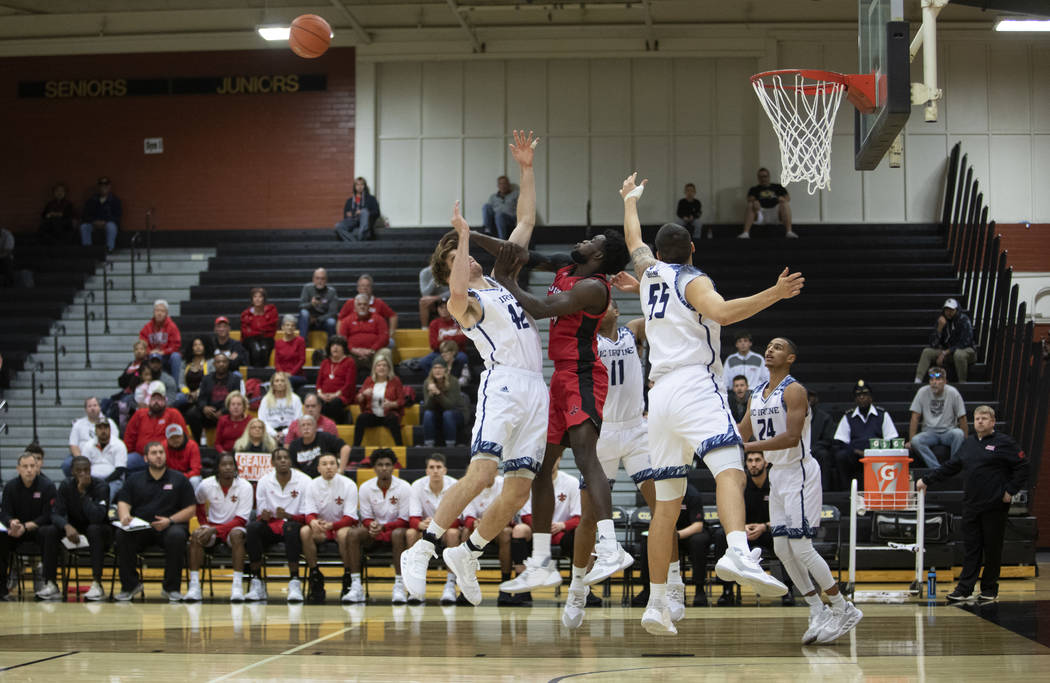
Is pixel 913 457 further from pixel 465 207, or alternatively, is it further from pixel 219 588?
pixel 465 207

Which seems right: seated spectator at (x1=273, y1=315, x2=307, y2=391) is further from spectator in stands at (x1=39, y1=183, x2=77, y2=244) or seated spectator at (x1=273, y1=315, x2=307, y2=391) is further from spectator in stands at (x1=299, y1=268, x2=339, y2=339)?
spectator in stands at (x1=39, y1=183, x2=77, y2=244)

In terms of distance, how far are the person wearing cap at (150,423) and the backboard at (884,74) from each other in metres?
8.75

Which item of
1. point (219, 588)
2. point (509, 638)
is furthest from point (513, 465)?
point (219, 588)

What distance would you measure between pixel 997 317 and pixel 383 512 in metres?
9.24

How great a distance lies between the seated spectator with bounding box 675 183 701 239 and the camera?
20109 mm

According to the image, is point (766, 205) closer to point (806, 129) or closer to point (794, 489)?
point (806, 129)

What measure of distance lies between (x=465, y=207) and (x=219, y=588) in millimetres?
10019

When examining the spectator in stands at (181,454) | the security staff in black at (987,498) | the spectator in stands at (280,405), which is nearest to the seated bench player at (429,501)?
the spectator in stands at (181,454)

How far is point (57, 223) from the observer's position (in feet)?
70.0

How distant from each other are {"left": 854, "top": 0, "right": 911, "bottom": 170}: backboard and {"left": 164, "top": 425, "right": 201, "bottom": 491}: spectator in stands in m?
8.00

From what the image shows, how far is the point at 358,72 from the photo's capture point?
71.8 ft

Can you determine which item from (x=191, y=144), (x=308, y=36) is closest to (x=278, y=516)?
(x=308, y=36)

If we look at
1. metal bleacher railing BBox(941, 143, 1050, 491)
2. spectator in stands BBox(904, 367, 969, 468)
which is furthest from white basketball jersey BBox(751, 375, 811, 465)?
metal bleacher railing BBox(941, 143, 1050, 491)

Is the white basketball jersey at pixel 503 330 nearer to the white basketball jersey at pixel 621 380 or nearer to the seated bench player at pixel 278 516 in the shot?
the white basketball jersey at pixel 621 380
